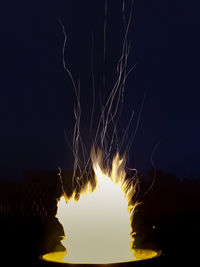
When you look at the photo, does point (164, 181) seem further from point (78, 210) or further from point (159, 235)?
point (78, 210)

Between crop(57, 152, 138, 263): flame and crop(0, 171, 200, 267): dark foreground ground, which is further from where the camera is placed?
crop(0, 171, 200, 267): dark foreground ground

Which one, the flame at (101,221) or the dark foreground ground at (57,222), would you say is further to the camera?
the dark foreground ground at (57,222)

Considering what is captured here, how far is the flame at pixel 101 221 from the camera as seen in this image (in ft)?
19.3

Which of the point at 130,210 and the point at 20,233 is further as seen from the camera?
the point at 20,233

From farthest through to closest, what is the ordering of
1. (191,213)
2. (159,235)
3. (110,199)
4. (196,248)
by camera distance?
(191,213) < (159,235) < (196,248) < (110,199)

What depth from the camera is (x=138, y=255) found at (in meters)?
6.00

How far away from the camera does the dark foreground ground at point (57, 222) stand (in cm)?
893

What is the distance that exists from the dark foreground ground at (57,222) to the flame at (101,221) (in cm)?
192

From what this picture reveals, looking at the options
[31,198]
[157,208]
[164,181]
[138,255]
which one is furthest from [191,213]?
[138,255]

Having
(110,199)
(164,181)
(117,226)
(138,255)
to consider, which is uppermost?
(164,181)

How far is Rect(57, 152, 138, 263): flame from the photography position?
5887mm

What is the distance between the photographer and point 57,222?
1216 centimetres

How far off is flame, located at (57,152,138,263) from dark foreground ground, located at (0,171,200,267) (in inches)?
75.4

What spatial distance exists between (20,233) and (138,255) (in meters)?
5.71
